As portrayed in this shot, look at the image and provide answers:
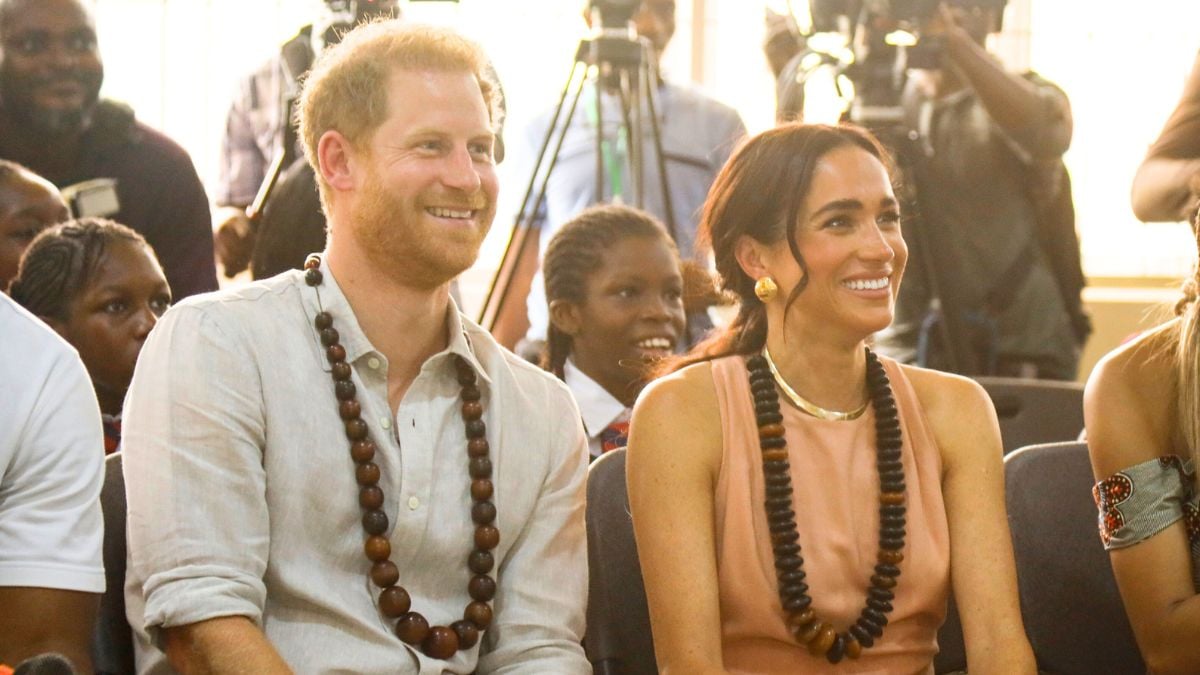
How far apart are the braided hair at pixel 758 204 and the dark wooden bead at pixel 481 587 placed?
534 millimetres

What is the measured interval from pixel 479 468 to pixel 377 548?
17 centimetres

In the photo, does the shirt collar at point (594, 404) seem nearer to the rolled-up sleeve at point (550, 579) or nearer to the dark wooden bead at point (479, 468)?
the rolled-up sleeve at point (550, 579)

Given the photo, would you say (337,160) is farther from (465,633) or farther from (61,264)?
(61,264)

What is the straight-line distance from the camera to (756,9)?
18.7 ft

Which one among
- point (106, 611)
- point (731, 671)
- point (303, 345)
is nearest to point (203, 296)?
point (303, 345)

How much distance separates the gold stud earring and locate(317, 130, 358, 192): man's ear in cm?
61

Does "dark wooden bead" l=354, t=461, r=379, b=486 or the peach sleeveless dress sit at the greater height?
"dark wooden bead" l=354, t=461, r=379, b=486

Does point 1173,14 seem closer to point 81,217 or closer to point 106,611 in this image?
point 81,217

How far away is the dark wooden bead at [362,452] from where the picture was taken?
1.91 meters

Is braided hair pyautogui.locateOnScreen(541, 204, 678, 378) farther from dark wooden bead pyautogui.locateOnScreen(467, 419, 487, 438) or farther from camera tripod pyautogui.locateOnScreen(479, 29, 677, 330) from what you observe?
dark wooden bead pyautogui.locateOnScreen(467, 419, 487, 438)

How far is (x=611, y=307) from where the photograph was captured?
3.27 m

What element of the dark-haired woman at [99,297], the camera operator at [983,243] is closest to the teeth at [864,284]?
the dark-haired woman at [99,297]

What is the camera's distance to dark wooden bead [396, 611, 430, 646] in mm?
1909

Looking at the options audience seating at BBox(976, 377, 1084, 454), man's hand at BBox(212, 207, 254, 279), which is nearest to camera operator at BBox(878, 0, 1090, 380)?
audience seating at BBox(976, 377, 1084, 454)
